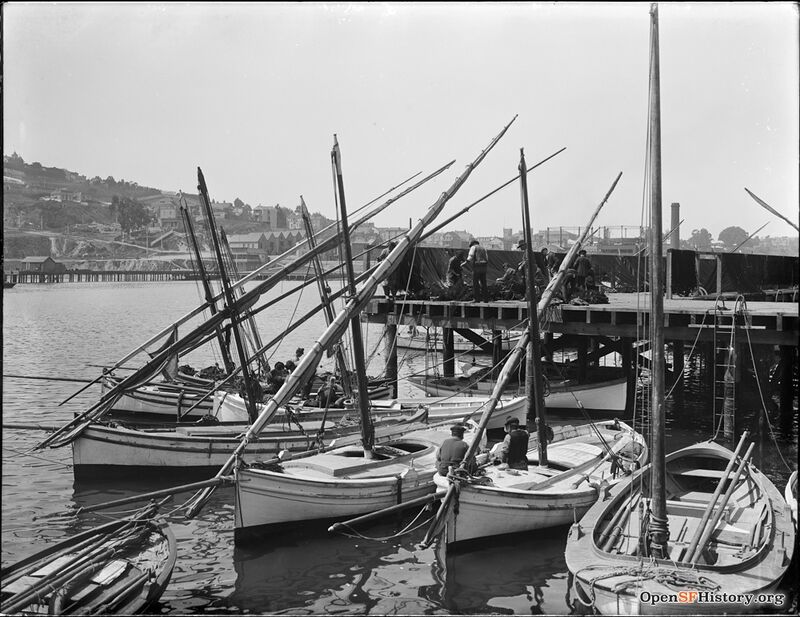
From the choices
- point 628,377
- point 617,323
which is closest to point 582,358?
point 628,377

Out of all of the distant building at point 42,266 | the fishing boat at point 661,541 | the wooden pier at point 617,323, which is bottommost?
the fishing boat at point 661,541

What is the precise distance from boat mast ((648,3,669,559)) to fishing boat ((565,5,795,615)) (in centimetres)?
2

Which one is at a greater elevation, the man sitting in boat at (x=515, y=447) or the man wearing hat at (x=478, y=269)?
the man wearing hat at (x=478, y=269)

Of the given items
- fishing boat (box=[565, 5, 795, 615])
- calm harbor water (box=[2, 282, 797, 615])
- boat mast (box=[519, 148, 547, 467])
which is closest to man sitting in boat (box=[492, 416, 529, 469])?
boat mast (box=[519, 148, 547, 467])

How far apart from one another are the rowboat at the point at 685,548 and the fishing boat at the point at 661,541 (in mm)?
14

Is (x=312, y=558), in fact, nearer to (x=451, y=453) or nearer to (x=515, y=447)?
(x=451, y=453)

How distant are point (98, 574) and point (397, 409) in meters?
14.2

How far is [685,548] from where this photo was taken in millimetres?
12344

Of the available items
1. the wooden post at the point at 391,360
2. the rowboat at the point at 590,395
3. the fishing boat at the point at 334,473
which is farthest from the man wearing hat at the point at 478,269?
the fishing boat at the point at 334,473

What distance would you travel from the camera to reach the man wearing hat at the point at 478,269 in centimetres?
2888

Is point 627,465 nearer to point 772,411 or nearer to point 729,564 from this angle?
point 729,564

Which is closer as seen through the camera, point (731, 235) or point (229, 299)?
point (229, 299)

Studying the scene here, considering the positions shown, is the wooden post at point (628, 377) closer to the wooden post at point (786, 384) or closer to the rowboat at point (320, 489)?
the wooden post at point (786, 384)

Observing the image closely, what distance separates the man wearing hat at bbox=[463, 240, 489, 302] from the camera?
28.9 metres
